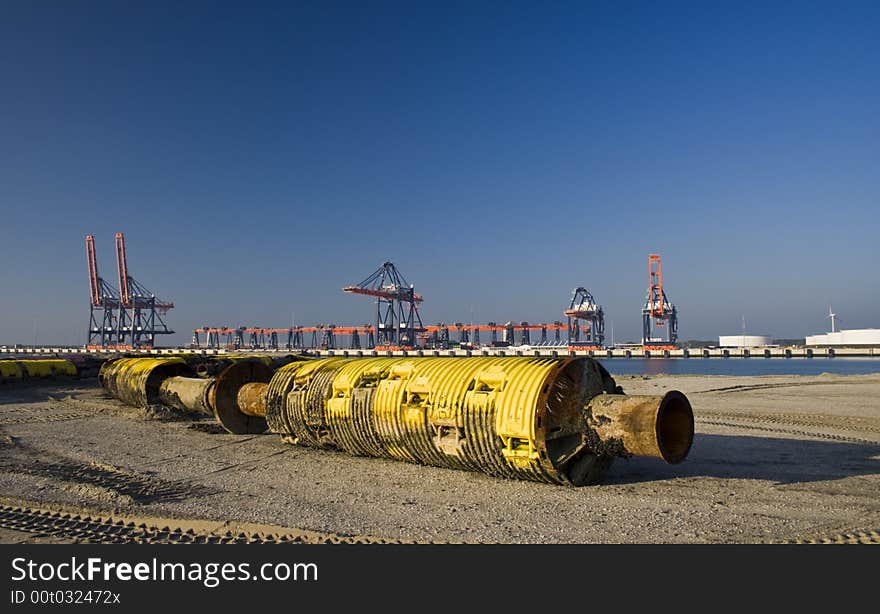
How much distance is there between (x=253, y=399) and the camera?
12.4m

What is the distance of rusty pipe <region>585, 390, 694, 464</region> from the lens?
6.92m

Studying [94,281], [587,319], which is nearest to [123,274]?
[94,281]

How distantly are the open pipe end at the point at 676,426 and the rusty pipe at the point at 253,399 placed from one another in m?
7.68

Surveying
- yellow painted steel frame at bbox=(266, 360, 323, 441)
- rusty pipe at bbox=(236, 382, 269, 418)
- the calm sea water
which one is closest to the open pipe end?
yellow painted steel frame at bbox=(266, 360, 323, 441)

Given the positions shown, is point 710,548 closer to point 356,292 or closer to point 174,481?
point 174,481

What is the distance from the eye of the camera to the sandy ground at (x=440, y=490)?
5934 millimetres

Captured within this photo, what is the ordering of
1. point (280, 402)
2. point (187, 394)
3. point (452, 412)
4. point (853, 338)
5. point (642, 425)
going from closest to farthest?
point (642, 425) < point (452, 412) < point (280, 402) < point (187, 394) < point (853, 338)

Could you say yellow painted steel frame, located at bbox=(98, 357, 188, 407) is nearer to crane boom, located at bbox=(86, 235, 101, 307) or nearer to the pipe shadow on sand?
the pipe shadow on sand

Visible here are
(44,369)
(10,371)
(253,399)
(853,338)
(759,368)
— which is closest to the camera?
(253,399)

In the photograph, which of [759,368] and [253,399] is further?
[759,368]

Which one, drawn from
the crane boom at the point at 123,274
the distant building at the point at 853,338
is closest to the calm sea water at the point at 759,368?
the distant building at the point at 853,338

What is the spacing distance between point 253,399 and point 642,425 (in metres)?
8.32

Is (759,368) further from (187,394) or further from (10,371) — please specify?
(10,371)

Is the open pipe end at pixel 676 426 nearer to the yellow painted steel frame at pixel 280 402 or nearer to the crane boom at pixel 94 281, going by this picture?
the yellow painted steel frame at pixel 280 402
